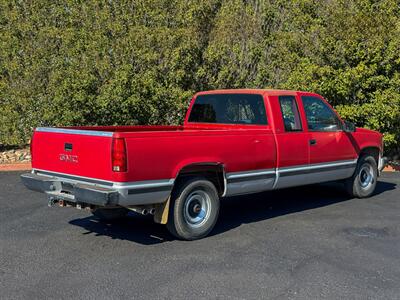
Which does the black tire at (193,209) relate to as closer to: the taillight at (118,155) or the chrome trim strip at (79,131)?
the taillight at (118,155)

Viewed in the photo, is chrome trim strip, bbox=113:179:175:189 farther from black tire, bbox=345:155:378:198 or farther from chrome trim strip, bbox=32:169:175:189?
black tire, bbox=345:155:378:198

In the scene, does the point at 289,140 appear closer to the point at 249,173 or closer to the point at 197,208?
the point at 249,173

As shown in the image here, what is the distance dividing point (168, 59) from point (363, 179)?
6187 mm

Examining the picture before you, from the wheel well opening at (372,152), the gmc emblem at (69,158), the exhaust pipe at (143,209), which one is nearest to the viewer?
the exhaust pipe at (143,209)

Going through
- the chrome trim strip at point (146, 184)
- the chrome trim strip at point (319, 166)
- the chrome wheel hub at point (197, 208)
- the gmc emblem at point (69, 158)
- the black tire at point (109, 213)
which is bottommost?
the black tire at point (109, 213)

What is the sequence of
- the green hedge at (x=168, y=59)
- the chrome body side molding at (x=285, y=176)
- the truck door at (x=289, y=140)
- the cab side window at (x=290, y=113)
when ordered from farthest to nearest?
the green hedge at (x=168, y=59) < the cab side window at (x=290, y=113) < the truck door at (x=289, y=140) < the chrome body side molding at (x=285, y=176)

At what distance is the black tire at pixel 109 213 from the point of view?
7036 mm

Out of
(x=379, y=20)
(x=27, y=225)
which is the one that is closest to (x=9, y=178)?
(x=27, y=225)

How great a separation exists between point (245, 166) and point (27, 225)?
9.91 feet

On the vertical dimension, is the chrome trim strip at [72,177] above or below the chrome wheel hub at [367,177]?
above

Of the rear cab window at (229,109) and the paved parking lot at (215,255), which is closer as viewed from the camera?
the paved parking lot at (215,255)

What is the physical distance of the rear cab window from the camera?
7379 millimetres

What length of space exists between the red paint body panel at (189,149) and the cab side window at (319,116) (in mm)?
120

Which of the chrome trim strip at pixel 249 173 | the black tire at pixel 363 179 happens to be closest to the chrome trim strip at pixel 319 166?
the chrome trim strip at pixel 249 173
